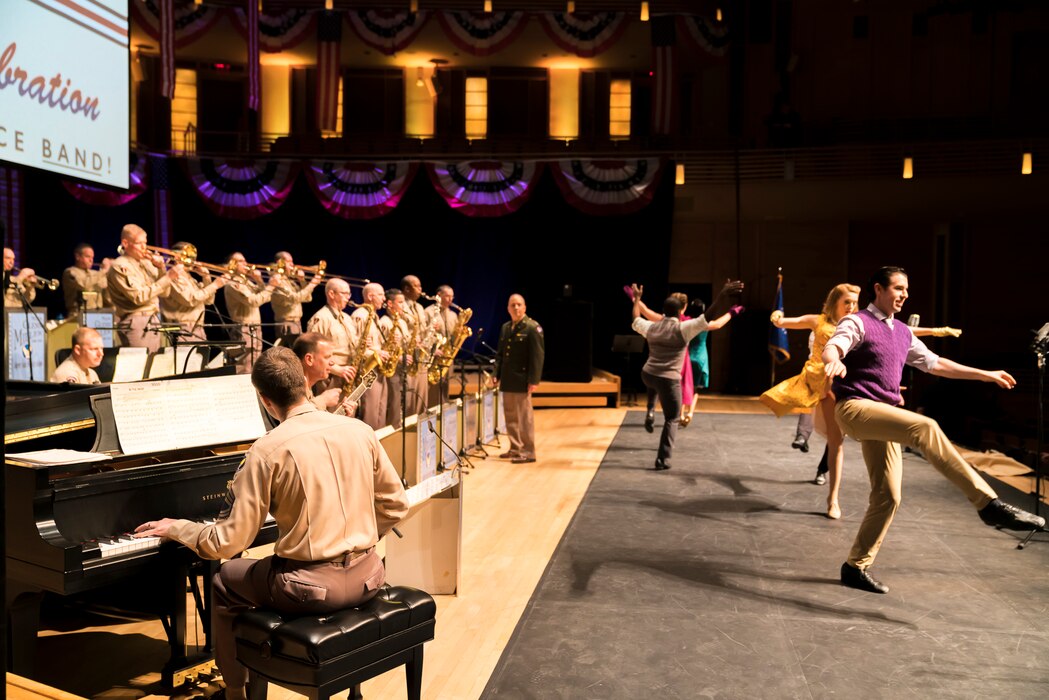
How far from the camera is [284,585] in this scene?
263 cm

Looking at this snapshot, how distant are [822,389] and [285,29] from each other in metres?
12.5

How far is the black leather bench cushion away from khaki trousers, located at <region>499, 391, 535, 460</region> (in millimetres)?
5083

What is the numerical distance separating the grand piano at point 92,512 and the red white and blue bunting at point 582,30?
1256 centimetres

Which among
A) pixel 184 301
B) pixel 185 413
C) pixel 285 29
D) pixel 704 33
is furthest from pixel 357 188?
pixel 185 413

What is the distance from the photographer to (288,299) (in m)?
10.2

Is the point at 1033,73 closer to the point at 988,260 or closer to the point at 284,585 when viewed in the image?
the point at 988,260

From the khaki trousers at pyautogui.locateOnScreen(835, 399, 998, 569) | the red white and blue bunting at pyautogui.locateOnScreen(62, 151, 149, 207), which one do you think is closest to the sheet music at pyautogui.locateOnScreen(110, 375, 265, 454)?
the khaki trousers at pyautogui.locateOnScreen(835, 399, 998, 569)

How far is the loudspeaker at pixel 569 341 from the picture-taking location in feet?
38.3

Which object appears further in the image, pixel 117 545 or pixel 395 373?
pixel 395 373

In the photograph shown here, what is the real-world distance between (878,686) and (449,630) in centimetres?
177

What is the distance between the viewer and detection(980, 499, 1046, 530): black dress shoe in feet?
12.5

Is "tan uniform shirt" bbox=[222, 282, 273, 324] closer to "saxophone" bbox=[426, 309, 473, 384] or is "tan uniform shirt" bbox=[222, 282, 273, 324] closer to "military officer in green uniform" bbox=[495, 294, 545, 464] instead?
"saxophone" bbox=[426, 309, 473, 384]

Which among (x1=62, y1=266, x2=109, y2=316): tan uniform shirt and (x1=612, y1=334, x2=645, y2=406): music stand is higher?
(x1=62, y1=266, x2=109, y2=316): tan uniform shirt

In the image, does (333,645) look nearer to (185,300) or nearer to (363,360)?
(363,360)
